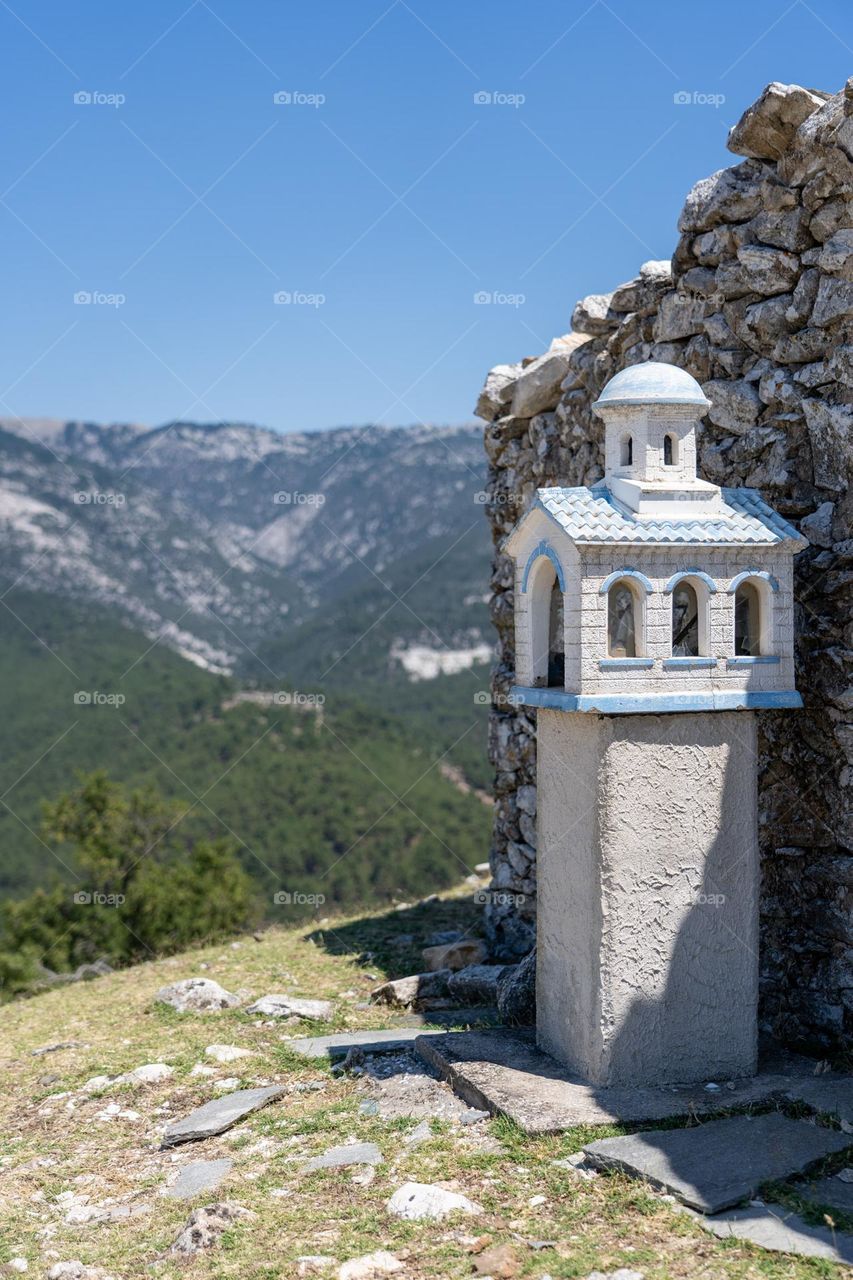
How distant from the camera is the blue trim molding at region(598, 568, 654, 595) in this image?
272 inches

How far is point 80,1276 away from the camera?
212 inches

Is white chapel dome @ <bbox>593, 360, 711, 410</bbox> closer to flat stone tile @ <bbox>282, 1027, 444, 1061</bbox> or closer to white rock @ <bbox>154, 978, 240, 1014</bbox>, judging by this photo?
flat stone tile @ <bbox>282, 1027, 444, 1061</bbox>

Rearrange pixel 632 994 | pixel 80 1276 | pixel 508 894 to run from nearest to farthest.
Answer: pixel 80 1276, pixel 632 994, pixel 508 894

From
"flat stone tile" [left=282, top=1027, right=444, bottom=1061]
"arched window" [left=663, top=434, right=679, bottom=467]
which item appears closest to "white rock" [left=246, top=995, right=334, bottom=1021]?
"flat stone tile" [left=282, top=1027, right=444, bottom=1061]

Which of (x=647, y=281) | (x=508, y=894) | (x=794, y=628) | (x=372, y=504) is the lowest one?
(x=508, y=894)

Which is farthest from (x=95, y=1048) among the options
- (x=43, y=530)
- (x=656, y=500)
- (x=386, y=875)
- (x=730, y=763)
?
(x=43, y=530)

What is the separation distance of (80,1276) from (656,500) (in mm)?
5272

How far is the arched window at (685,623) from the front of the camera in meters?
7.79

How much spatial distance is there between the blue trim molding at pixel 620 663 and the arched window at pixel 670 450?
135 cm

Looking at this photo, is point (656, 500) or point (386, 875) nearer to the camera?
point (656, 500)

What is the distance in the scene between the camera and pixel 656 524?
276 inches

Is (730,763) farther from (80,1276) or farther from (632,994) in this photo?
(80,1276)

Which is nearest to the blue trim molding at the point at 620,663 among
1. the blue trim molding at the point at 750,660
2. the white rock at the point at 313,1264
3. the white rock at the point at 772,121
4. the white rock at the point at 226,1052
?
the blue trim molding at the point at 750,660

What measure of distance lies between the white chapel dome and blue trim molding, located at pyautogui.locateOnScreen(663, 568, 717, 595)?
3.61 ft
